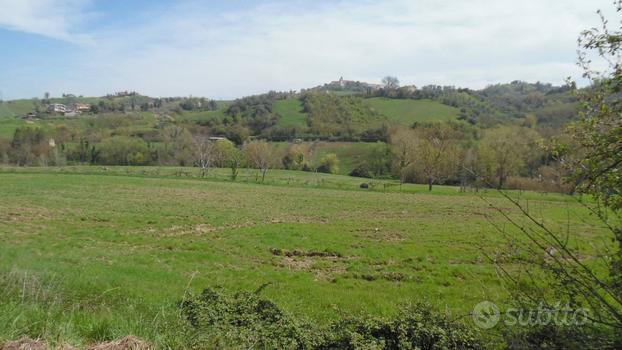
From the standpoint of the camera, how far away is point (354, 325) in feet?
17.2

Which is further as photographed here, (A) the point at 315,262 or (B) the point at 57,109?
(B) the point at 57,109

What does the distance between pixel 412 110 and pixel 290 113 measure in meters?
44.4

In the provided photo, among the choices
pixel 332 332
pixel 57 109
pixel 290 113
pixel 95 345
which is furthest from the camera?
pixel 57 109

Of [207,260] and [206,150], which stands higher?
[206,150]

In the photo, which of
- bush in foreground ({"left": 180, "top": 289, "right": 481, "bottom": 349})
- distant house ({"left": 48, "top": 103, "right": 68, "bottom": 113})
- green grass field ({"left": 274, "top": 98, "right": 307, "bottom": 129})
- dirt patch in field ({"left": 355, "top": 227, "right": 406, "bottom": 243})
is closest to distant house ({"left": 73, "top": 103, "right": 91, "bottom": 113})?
distant house ({"left": 48, "top": 103, "right": 68, "bottom": 113})

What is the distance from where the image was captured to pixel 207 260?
49.6ft

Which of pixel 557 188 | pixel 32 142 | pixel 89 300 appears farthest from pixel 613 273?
pixel 32 142

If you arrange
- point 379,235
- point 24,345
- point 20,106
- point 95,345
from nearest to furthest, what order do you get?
point 24,345
point 95,345
point 379,235
point 20,106

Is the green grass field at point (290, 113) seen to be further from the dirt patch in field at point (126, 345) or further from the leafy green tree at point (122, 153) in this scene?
the dirt patch in field at point (126, 345)

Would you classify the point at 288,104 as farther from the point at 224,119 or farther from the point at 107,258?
the point at 107,258

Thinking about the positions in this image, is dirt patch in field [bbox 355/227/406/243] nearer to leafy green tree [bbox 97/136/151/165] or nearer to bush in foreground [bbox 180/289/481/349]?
bush in foreground [bbox 180/289/481/349]

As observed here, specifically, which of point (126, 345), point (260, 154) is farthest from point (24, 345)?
point (260, 154)

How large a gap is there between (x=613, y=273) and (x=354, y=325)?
118 inches

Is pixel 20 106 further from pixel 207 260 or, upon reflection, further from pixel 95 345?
pixel 95 345
